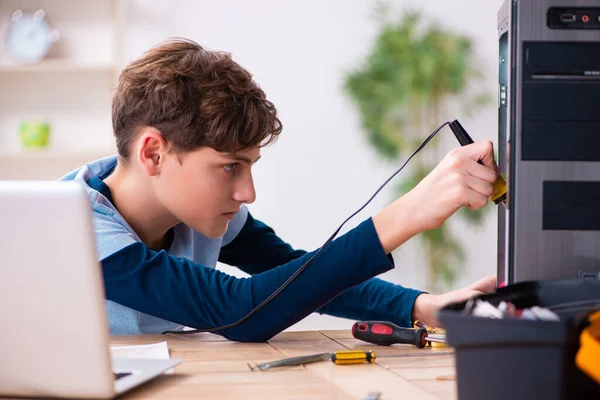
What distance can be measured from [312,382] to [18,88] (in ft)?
9.98

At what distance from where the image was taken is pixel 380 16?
3.73m

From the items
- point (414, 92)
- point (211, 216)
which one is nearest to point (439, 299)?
point (211, 216)

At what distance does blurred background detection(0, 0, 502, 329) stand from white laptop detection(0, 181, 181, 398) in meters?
2.70

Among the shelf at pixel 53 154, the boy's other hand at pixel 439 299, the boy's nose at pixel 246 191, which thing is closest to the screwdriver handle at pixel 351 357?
the boy's other hand at pixel 439 299

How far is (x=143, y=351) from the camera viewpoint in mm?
1080

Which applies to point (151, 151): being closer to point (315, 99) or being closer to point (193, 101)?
point (193, 101)

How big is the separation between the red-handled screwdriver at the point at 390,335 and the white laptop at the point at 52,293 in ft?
1.55

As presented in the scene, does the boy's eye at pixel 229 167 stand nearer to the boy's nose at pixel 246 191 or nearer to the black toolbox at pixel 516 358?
the boy's nose at pixel 246 191

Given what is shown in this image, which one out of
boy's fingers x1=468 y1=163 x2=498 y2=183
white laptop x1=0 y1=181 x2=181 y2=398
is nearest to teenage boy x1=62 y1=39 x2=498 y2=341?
boy's fingers x1=468 y1=163 x2=498 y2=183

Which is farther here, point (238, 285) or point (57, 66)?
point (57, 66)

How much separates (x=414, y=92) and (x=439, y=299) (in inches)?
94.6

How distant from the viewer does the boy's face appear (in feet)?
4.52

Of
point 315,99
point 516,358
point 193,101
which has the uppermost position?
point 315,99

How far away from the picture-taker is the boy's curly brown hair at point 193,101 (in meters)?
1.37
